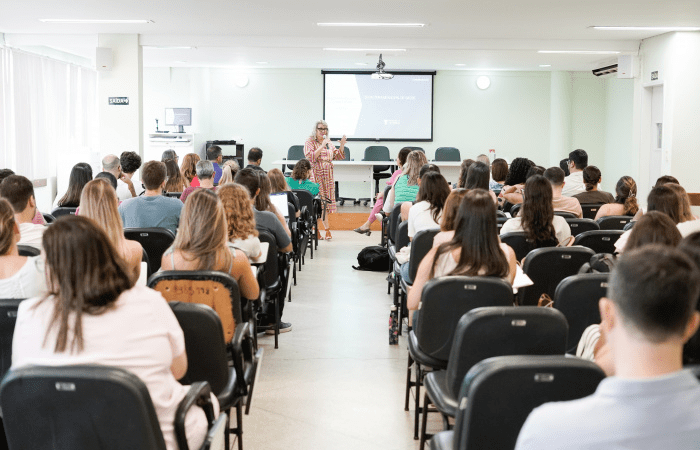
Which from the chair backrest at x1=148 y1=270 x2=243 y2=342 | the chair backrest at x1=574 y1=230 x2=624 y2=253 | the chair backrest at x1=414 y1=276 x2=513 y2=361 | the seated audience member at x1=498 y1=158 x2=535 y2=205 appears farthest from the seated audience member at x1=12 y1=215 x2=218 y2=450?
the seated audience member at x1=498 y1=158 x2=535 y2=205

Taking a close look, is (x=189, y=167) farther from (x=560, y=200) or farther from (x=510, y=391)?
(x=510, y=391)

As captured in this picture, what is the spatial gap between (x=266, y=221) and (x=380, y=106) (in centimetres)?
1142

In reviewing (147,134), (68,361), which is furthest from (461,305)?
(147,134)

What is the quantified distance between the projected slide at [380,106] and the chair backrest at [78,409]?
14.4 meters

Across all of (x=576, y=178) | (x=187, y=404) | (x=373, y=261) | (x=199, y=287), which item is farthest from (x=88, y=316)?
(x=576, y=178)

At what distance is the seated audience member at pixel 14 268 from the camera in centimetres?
279

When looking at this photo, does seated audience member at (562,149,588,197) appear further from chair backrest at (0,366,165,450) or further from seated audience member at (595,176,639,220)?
chair backrest at (0,366,165,450)

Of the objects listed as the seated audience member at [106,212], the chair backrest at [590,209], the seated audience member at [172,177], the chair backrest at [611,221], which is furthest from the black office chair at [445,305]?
the seated audience member at [172,177]

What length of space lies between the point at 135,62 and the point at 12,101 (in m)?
1.97

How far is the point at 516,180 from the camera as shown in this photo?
725 cm

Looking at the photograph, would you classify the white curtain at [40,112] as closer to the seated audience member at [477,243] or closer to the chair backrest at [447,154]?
the chair backrest at [447,154]

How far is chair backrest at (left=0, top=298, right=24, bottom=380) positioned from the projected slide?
13795 millimetres

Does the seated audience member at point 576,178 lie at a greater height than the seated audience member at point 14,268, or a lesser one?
greater

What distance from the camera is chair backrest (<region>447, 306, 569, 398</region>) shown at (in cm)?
239
